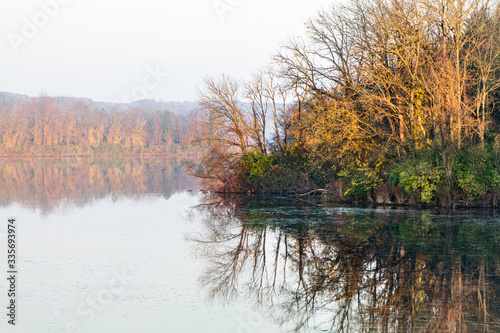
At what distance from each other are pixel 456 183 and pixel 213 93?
18.2 meters

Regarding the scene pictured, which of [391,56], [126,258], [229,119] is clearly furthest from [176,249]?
[229,119]

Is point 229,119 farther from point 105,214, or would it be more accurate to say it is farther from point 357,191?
point 105,214

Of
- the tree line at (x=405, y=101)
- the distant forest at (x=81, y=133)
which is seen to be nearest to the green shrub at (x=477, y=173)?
the tree line at (x=405, y=101)

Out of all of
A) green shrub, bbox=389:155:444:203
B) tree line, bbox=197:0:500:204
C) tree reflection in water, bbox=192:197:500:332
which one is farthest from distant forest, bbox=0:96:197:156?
tree reflection in water, bbox=192:197:500:332

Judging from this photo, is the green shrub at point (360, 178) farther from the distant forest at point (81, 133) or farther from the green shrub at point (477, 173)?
the distant forest at point (81, 133)

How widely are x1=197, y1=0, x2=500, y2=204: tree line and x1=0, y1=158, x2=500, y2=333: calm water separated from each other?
2.77m

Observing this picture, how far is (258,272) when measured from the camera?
39.5 ft

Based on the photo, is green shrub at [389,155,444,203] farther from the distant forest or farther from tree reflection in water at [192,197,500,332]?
the distant forest

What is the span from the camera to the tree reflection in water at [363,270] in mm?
8672

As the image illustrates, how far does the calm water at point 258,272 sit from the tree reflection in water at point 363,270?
0.03m

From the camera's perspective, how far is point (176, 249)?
14.8m

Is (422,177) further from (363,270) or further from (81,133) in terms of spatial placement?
(81,133)

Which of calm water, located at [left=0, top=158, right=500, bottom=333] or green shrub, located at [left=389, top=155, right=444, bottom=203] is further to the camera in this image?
green shrub, located at [left=389, top=155, right=444, bottom=203]

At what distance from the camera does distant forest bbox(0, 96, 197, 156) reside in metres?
111
